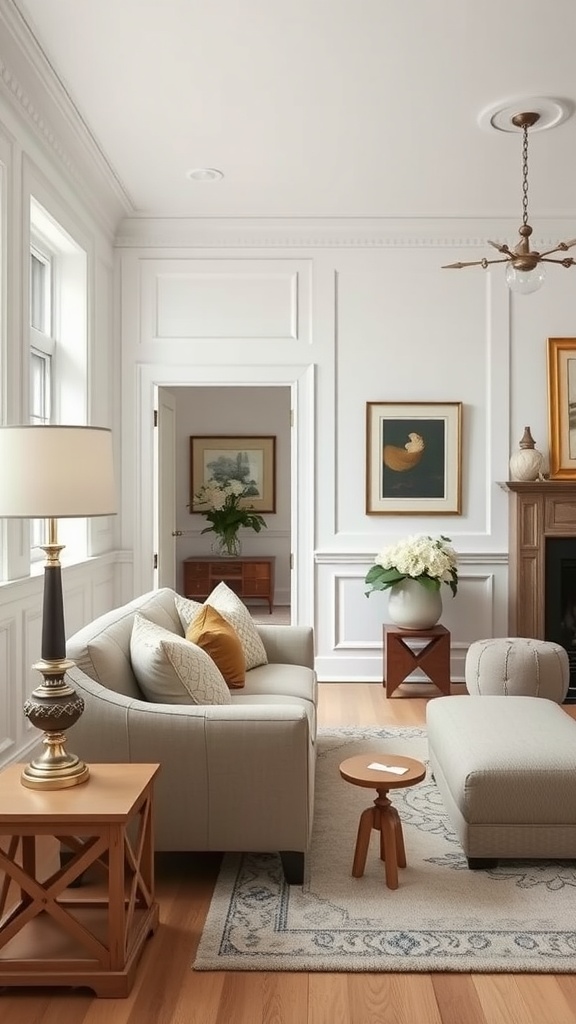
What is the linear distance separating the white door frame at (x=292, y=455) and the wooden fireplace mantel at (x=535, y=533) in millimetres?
1286

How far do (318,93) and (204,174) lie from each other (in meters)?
1.17

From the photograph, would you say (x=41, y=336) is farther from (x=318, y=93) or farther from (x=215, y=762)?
(x=215, y=762)

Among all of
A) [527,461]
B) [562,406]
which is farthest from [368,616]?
[562,406]

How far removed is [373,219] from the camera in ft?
18.8

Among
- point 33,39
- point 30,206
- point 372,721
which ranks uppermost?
point 33,39

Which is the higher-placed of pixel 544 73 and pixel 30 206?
pixel 544 73

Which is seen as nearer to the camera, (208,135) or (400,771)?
(400,771)

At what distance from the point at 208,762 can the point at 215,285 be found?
3827 mm

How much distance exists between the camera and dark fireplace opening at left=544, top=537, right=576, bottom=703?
18.2 ft

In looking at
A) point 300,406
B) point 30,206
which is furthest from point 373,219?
point 30,206

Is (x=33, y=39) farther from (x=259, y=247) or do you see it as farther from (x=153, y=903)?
(x=153, y=903)

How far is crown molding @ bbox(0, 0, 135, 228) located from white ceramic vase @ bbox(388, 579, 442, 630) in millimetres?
2883

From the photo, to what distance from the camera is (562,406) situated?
5.74m

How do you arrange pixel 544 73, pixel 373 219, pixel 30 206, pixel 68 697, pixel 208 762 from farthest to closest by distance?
1. pixel 373 219
2. pixel 30 206
3. pixel 544 73
4. pixel 208 762
5. pixel 68 697
